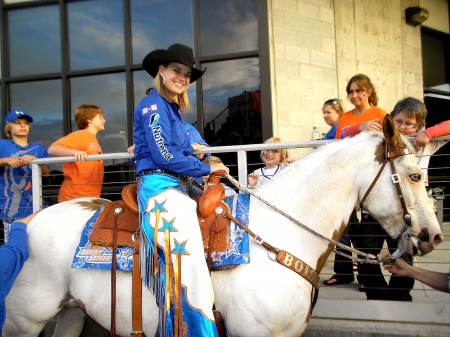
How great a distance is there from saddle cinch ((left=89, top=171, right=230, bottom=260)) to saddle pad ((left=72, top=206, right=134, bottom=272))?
46 millimetres

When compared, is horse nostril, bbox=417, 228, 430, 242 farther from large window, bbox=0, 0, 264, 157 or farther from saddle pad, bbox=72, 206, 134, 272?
large window, bbox=0, 0, 264, 157

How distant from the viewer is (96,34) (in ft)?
21.7

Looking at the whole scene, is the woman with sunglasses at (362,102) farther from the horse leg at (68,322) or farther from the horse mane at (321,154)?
the horse leg at (68,322)

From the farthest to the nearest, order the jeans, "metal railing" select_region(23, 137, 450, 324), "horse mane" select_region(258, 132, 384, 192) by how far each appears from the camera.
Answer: the jeans < "metal railing" select_region(23, 137, 450, 324) < "horse mane" select_region(258, 132, 384, 192)

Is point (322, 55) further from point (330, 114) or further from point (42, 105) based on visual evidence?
point (42, 105)

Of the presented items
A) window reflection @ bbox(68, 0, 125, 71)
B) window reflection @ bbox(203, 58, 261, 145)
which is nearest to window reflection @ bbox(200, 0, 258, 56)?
window reflection @ bbox(203, 58, 261, 145)

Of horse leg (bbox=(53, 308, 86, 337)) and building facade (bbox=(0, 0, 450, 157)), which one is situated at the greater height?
building facade (bbox=(0, 0, 450, 157))

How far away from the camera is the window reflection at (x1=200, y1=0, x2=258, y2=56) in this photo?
19.6 ft

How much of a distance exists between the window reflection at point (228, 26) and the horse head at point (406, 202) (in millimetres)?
4246

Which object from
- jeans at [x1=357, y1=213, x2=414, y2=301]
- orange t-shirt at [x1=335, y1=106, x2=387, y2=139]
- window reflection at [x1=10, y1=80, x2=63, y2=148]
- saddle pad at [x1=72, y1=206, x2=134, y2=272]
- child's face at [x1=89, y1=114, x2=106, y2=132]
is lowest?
jeans at [x1=357, y1=213, x2=414, y2=301]

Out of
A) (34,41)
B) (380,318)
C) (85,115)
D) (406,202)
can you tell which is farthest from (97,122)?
(34,41)

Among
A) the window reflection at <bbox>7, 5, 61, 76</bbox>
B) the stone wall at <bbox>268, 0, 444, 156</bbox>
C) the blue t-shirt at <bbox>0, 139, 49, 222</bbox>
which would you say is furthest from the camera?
the window reflection at <bbox>7, 5, 61, 76</bbox>

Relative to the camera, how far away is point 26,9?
6812mm

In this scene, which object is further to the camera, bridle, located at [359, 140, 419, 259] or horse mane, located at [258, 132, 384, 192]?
horse mane, located at [258, 132, 384, 192]
